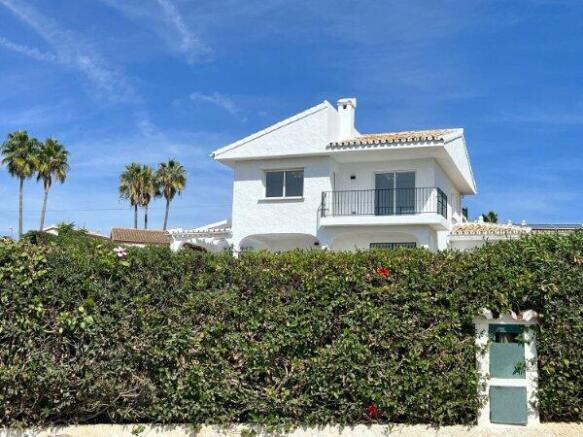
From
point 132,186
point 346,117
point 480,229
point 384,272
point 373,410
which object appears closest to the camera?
point 373,410

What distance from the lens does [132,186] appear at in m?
60.1

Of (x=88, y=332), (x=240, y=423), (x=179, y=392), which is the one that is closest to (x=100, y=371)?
(x=88, y=332)

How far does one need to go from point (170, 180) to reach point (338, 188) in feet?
124

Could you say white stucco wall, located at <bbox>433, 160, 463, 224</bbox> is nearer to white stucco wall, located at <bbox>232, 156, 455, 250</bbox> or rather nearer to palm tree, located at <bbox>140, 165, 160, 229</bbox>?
white stucco wall, located at <bbox>232, 156, 455, 250</bbox>

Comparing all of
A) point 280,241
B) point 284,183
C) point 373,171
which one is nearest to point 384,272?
point 373,171

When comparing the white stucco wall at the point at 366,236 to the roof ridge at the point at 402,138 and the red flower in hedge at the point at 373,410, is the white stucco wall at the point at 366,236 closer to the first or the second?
the roof ridge at the point at 402,138

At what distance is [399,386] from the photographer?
8.12m

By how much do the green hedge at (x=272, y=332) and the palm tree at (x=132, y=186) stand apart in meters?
52.4

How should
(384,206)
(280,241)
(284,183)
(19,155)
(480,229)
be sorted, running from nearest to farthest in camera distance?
1. (384,206)
2. (480,229)
3. (284,183)
4. (280,241)
5. (19,155)

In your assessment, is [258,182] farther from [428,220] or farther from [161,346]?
[161,346]

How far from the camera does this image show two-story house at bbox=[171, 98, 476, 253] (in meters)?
23.8

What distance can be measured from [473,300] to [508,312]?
453 mm

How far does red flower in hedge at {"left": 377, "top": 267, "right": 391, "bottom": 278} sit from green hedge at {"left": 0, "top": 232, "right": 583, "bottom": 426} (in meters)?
0.02

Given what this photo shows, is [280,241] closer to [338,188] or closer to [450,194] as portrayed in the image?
[338,188]
